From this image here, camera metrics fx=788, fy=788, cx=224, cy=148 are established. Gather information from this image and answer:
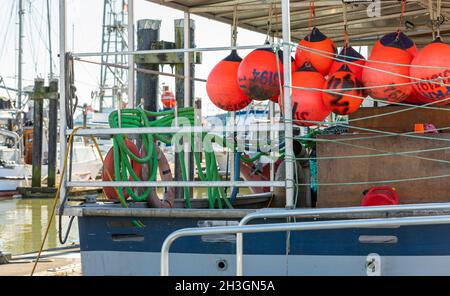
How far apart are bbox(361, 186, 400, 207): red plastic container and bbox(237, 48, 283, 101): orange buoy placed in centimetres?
119

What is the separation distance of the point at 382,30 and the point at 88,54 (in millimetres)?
4021

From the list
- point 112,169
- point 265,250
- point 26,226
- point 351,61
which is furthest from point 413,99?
point 26,226

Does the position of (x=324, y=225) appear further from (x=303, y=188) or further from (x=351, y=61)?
(x=303, y=188)

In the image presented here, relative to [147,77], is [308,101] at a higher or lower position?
lower

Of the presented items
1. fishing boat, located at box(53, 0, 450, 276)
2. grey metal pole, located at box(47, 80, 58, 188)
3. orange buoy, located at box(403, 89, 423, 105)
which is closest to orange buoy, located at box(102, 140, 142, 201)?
fishing boat, located at box(53, 0, 450, 276)

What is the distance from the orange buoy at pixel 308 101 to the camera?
6199 mm

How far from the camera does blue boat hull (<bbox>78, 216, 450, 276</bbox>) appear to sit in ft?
18.6

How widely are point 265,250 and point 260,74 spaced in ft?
4.78

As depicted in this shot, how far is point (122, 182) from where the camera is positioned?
6324 millimetres

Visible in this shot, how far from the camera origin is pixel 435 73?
19.5 feet

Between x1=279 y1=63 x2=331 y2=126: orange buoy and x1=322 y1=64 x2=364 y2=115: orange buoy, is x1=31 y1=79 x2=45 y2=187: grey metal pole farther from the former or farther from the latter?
x1=322 y1=64 x2=364 y2=115: orange buoy

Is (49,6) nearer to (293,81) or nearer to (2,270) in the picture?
(2,270)
